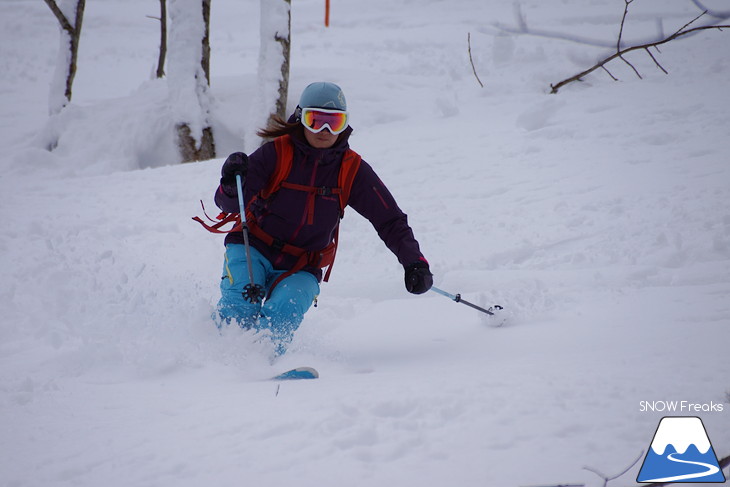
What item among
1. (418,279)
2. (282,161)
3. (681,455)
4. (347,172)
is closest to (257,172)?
(282,161)

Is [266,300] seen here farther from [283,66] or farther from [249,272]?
[283,66]

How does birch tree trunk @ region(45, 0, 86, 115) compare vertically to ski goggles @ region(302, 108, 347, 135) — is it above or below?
above

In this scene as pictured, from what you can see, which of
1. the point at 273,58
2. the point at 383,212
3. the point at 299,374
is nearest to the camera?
the point at 299,374

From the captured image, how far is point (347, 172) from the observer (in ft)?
11.6

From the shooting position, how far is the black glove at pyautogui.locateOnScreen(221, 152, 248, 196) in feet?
11.0

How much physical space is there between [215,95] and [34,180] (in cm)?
368

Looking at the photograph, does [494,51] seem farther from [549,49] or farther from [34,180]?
[34,180]

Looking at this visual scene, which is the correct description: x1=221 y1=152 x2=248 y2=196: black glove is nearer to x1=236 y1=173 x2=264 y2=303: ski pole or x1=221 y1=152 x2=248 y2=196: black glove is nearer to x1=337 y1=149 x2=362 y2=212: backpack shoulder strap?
x1=236 y1=173 x2=264 y2=303: ski pole

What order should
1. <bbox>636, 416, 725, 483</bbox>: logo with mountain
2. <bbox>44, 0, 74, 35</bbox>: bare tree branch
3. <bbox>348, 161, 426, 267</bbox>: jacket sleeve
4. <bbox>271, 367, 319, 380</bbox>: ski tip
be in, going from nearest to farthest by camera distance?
<bbox>636, 416, 725, 483</bbox>: logo with mountain → <bbox>271, 367, 319, 380</bbox>: ski tip → <bbox>348, 161, 426, 267</bbox>: jacket sleeve → <bbox>44, 0, 74, 35</bbox>: bare tree branch

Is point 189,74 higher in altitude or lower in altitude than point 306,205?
higher

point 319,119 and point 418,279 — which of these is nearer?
point 319,119

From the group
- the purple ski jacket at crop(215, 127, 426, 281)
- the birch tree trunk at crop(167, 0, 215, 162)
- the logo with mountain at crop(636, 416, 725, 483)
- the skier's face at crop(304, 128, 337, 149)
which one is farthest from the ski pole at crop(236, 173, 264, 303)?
the birch tree trunk at crop(167, 0, 215, 162)

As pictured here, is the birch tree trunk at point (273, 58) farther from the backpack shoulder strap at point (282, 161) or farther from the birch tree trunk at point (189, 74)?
the backpack shoulder strap at point (282, 161)

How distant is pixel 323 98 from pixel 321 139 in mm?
252
